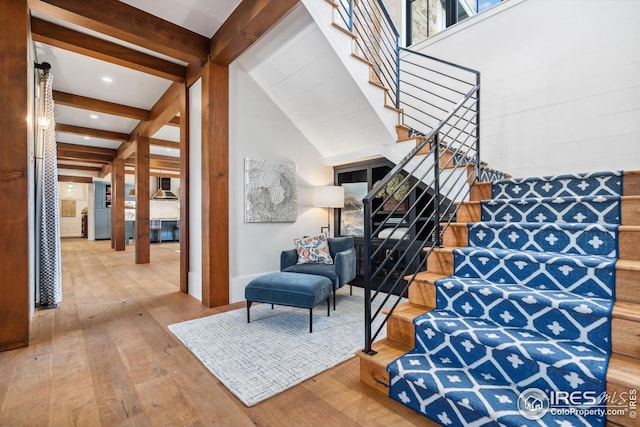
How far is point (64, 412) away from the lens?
1532mm

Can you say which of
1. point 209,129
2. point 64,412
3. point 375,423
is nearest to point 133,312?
point 64,412

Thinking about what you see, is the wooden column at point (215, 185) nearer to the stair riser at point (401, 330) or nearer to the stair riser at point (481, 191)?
the stair riser at point (401, 330)

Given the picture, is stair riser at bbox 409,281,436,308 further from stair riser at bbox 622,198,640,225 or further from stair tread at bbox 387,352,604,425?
stair riser at bbox 622,198,640,225

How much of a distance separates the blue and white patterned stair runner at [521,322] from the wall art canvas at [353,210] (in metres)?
2.45

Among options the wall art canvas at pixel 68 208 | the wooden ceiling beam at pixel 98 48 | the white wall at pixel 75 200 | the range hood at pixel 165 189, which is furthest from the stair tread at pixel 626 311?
the wall art canvas at pixel 68 208

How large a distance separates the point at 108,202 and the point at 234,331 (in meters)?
12.3

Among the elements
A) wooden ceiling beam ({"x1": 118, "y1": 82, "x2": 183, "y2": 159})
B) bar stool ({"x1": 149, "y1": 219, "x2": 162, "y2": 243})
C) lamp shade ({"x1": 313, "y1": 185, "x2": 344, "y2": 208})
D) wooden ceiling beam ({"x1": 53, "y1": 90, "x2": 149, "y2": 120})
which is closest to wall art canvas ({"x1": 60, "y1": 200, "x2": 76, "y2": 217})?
bar stool ({"x1": 149, "y1": 219, "x2": 162, "y2": 243})

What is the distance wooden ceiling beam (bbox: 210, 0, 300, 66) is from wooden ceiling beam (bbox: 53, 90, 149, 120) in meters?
2.79

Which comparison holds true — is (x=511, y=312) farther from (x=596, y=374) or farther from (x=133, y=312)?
(x=133, y=312)

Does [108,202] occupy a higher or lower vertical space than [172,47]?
lower

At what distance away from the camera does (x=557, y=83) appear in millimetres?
3193

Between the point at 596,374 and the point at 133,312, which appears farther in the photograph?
the point at 133,312

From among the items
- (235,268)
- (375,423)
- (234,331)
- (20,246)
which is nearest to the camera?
(375,423)

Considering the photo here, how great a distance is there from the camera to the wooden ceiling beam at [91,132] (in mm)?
6109
